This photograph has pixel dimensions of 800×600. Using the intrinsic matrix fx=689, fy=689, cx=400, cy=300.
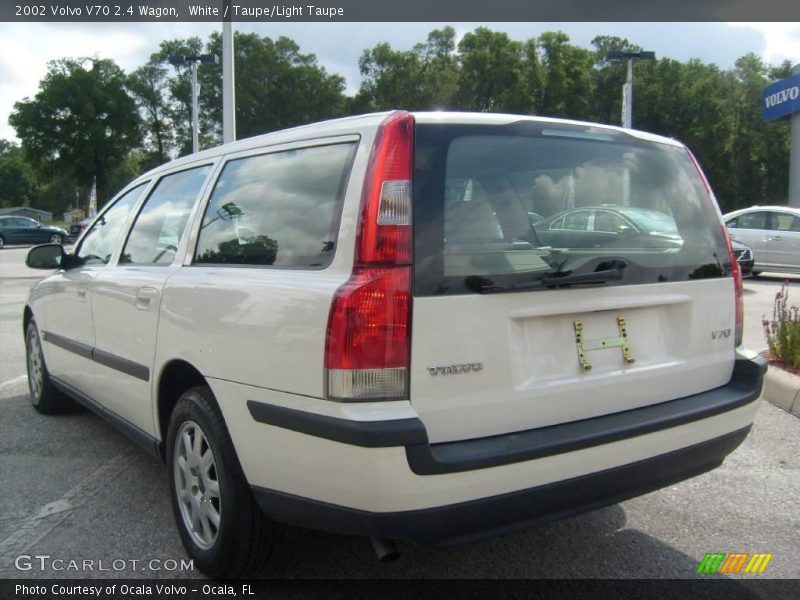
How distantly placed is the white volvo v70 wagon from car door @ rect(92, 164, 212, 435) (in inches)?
2.2

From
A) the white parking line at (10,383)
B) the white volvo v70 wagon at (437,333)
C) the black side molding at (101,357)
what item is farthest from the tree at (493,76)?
the white volvo v70 wagon at (437,333)

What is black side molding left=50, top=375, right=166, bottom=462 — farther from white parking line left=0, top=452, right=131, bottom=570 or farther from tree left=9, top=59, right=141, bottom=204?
tree left=9, top=59, right=141, bottom=204

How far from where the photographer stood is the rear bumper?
206 cm

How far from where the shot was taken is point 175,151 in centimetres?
5697

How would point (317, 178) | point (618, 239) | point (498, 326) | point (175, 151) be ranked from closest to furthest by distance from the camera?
point (498, 326)
point (317, 178)
point (618, 239)
point (175, 151)

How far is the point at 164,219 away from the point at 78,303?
1002 millimetres

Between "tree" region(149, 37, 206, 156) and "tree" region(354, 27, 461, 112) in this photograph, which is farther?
"tree" region(149, 37, 206, 156)

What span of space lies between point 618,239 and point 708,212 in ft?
1.91

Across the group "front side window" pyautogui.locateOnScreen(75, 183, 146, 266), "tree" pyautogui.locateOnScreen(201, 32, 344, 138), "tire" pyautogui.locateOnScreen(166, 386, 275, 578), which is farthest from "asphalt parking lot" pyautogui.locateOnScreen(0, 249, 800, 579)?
"tree" pyautogui.locateOnScreen(201, 32, 344, 138)

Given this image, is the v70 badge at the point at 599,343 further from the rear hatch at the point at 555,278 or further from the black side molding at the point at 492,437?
the black side molding at the point at 492,437

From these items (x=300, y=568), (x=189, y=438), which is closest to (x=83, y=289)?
(x=189, y=438)

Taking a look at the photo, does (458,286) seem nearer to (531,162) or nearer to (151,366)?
(531,162)

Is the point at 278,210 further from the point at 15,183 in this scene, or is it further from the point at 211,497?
the point at 15,183

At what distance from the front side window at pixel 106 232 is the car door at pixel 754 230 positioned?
43.4ft
